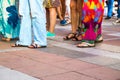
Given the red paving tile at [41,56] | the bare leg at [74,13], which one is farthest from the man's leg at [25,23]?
the bare leg at [74,13]

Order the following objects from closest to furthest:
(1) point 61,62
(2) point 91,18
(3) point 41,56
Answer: (1) point 61,62
(3) point 41,56
(2) point 91,18

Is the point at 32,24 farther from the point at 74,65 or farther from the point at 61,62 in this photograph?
the point at 74,65

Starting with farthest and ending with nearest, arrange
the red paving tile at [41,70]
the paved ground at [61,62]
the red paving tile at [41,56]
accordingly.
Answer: the red paving tile at [41,56] → the red paving tile at [41,70] → the paved ground at [61,62]

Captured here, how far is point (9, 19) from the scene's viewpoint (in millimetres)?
7645

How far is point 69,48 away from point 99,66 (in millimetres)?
1576

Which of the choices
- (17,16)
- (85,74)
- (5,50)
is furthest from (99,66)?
(17,16)

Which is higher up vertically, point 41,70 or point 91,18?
point 91,18

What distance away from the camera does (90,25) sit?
22.4 ft

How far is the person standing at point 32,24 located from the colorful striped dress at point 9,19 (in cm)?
74

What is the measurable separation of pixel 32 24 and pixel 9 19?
36.3 inches

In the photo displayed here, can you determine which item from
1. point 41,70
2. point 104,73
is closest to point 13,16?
point 41,70

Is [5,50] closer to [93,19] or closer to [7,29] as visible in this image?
[7,29]

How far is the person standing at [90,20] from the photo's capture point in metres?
6.72

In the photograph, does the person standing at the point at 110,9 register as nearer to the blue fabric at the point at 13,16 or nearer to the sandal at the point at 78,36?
the sandal at the point at 78,36
